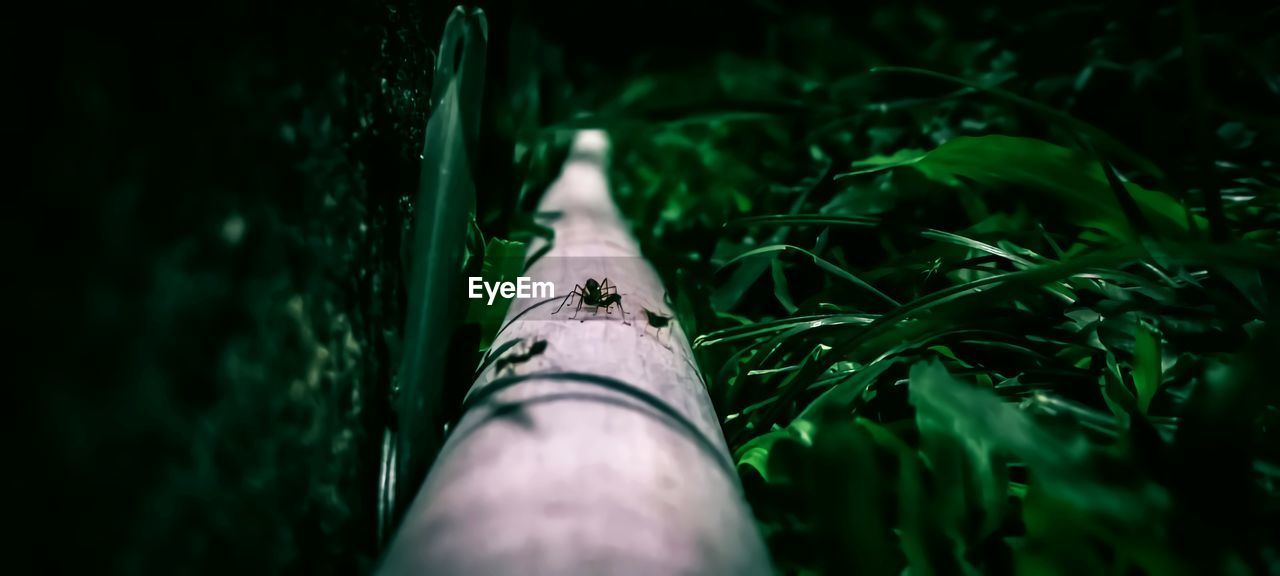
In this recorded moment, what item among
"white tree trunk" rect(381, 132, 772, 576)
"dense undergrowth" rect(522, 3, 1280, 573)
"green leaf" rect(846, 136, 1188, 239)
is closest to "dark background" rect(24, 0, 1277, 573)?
"white tree trunk" rect(381, 132, 772, 576)

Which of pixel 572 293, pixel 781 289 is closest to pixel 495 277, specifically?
pixel 572 293

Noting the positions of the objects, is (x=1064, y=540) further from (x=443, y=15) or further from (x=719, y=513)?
(x=443, y=15)

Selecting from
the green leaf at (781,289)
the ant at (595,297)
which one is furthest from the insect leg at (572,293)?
the green leaf at (781,289)

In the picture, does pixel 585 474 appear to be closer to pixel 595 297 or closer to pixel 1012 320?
pixel 595 297

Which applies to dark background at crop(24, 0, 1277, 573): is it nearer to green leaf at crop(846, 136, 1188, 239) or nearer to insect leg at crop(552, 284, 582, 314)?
insect leg at crop(552, 284, 582, 314)

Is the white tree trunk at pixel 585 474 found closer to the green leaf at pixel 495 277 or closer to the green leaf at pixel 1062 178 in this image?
the green leaf at pixel 495 277
